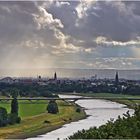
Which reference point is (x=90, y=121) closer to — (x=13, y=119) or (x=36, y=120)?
(x=36, y=120)

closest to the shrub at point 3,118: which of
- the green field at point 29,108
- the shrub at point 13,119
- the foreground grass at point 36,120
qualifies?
the shrub at point 13,119

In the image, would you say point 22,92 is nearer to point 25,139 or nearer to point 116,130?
point 25,139

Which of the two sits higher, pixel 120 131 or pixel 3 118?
pixel 120 131

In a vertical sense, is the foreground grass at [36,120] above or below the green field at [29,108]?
below

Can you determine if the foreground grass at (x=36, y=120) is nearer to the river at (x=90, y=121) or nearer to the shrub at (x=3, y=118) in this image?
the shrub at (x=3, y=118)

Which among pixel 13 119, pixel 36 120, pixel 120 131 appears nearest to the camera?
pixel 120 131

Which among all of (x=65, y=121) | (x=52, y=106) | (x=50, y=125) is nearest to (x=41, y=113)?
(x=52, y=106)

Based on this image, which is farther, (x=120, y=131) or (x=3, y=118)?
(x=3, y=118)

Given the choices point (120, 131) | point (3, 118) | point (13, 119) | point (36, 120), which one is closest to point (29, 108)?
point (36, 120)
